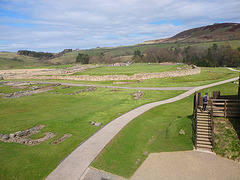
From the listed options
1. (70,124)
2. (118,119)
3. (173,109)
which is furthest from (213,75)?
(70,124)

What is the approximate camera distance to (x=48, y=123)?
19891 millimetres

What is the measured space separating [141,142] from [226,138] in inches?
290

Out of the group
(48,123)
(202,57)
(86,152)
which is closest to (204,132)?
(86,152)

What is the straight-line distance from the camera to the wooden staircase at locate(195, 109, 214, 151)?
14328 millimetres

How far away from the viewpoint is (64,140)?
52.7ft

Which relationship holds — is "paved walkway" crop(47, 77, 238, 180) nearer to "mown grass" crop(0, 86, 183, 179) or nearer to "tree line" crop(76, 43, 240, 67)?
"mown grass" crop(0, 86, 183, 179)

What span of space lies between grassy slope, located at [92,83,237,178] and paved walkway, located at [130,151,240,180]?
2.35 feet

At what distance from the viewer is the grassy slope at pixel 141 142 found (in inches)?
496

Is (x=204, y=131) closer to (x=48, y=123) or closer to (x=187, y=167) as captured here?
(x=187, y=167)

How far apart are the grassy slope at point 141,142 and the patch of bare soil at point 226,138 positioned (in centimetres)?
227

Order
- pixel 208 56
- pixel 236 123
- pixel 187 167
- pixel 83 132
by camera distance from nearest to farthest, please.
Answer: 1. pixel 187 167
2. pixel 236 123
3. pixel 83 132
4. pixel 208 56

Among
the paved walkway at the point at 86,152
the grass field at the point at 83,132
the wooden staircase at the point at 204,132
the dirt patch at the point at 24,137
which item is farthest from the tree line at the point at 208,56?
the dirt patch at the point at 24,137

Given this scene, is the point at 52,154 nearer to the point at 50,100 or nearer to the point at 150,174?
the point at 150,174

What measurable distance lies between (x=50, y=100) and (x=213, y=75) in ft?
178
